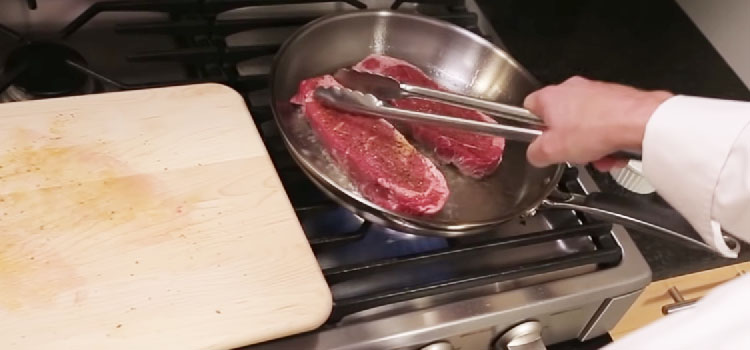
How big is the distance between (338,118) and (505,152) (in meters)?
0.20

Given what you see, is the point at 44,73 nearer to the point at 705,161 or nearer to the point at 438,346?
the point at 438,346

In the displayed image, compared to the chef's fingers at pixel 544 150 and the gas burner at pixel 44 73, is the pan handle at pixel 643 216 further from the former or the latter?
the gas burner at pixel 44 73

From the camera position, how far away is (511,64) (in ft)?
3.20

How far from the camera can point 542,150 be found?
70cm

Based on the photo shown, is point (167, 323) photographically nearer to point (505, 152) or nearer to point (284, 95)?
point (284, 95)

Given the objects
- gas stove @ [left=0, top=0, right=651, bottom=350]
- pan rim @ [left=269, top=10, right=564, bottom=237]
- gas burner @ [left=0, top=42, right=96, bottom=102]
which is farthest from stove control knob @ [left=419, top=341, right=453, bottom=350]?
gas burner @ [left=0, top=42, right=96, bottom=102]

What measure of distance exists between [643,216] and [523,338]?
6.1 inches

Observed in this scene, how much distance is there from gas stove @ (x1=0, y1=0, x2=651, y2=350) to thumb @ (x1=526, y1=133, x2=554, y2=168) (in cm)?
10

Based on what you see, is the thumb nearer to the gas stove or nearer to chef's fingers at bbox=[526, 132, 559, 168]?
chef's fingers at bbox=[526, 132, 559, 168]

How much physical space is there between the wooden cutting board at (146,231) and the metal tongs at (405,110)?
121 millimetres

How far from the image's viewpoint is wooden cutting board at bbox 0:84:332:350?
1.95ft

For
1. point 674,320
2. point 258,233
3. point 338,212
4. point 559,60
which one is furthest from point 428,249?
point 559,60

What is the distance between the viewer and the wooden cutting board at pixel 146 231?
59cm

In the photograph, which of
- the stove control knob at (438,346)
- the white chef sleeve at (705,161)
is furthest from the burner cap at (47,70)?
the white chef sleeve at (705,161)
